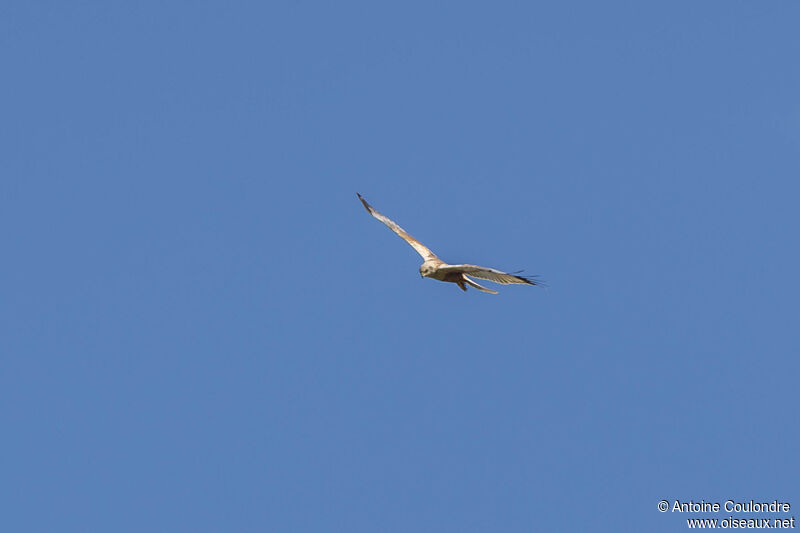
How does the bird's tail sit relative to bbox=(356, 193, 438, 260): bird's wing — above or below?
below

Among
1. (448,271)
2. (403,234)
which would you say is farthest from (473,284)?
(403,234)

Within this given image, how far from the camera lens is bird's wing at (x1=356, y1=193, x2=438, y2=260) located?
3241cm

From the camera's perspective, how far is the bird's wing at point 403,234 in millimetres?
32406

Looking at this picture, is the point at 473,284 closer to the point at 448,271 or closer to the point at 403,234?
the point at 448,271

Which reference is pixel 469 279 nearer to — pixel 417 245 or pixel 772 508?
pixel 417 245

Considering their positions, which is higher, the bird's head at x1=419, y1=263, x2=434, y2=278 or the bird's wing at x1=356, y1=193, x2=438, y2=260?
the bird's wing at x1=356, y1=193, x2=438, y2=260

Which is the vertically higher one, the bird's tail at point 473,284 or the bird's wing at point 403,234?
the bird's wing at point 403,234

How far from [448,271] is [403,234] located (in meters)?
4.92

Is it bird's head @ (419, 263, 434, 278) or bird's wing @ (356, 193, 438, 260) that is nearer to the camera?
bird's head @ (419, 263, 434, 278)

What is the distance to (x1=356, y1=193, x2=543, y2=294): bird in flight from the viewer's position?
1073 inches

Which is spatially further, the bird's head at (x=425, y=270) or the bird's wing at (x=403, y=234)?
the bird's wing at (x=403, y=234)

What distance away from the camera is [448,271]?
29344mm

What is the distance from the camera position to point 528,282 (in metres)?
26.7

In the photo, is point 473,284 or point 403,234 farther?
point 403,234
